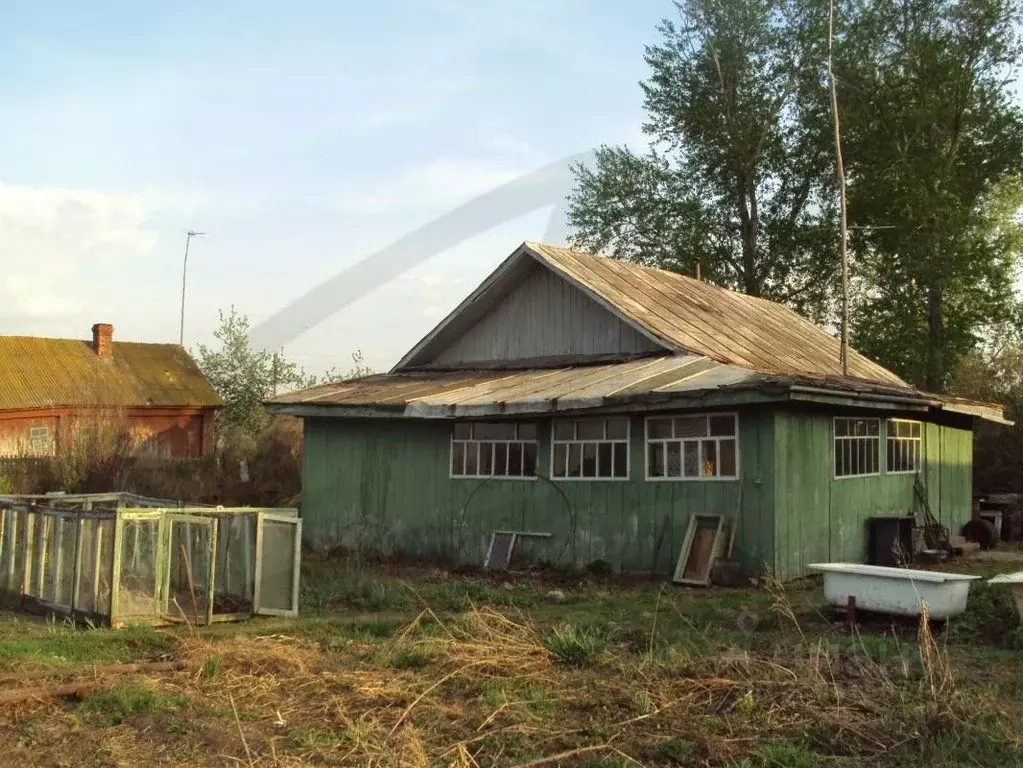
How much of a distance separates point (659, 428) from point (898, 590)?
4.92 m

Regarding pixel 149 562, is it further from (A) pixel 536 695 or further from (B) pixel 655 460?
(B) pixel 655 460

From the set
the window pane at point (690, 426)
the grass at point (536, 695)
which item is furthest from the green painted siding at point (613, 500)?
the grass at point (536, 695)

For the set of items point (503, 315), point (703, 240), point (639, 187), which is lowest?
point (503, 315)

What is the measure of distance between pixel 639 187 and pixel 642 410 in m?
25.3

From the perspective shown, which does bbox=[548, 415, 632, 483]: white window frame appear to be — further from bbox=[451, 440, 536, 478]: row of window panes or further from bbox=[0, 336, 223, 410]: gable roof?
bbox=[0, 336, 223, 410]: gable roof

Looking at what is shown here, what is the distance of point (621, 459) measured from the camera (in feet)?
47.4

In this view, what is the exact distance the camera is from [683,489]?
13.8 meters

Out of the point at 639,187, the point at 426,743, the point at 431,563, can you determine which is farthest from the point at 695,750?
the point at 639,187

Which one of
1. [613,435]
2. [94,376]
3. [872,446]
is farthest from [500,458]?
[94,376]

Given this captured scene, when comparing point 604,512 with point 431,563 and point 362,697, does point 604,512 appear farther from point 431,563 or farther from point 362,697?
point 362,697

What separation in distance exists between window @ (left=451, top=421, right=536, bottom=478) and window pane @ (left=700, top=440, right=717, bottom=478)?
2852 mm

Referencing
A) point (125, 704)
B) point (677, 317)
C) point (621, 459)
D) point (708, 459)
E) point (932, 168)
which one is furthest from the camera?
point (932, 168)

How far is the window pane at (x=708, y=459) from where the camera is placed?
13.6 m

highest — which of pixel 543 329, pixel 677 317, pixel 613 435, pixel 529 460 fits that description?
pixel 677 317
